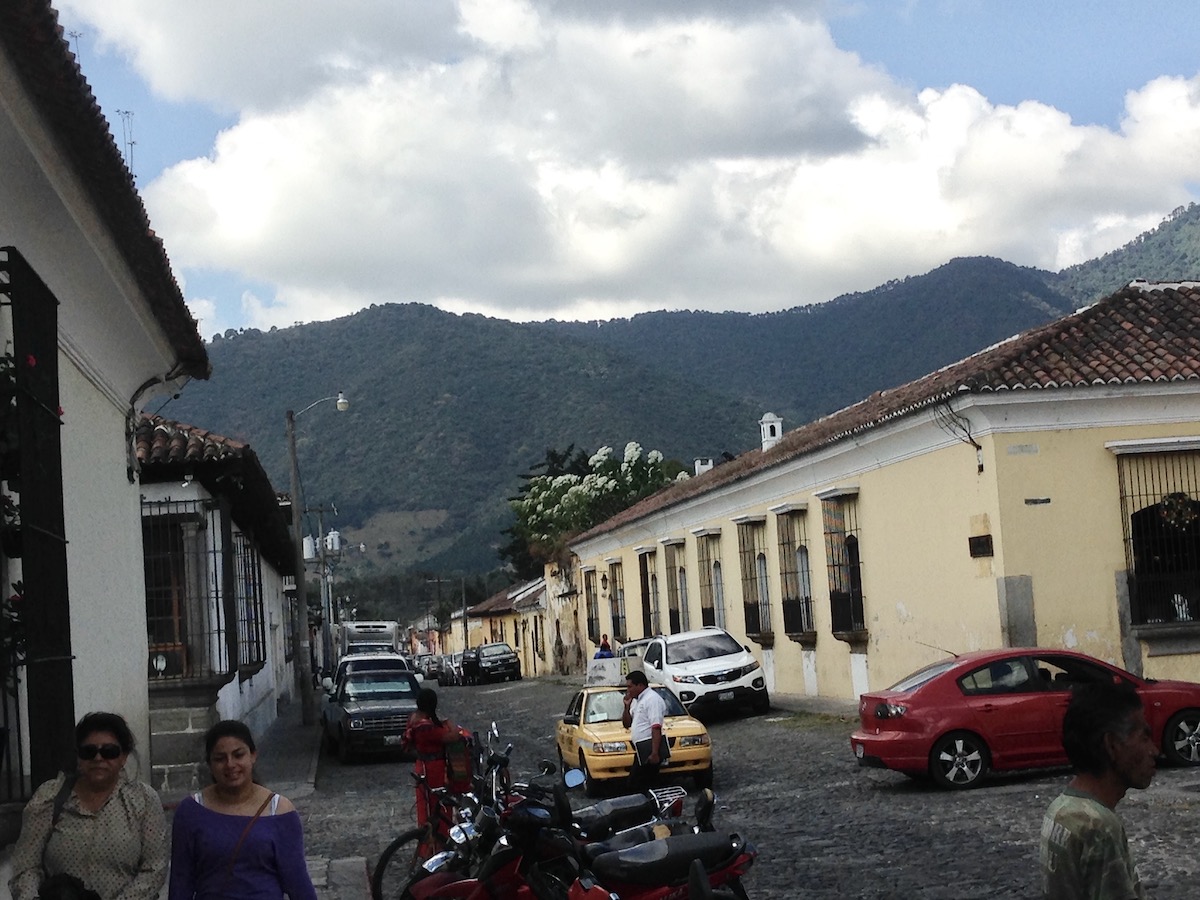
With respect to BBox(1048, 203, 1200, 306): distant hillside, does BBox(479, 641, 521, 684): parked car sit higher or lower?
lower

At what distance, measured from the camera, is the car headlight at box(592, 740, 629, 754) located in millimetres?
16438

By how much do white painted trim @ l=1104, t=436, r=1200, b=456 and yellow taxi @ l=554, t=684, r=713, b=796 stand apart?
24.7ft

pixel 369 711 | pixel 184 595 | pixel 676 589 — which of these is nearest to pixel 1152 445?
pixel 369 711

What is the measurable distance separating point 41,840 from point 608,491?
58.6 m

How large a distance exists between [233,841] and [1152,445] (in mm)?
17608

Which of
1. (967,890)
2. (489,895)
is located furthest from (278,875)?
(967,890)

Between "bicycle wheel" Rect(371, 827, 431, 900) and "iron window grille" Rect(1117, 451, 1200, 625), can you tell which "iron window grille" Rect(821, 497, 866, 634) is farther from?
"bicycle wheel" Rect(371, 827, 431, 900)

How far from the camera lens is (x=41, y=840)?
16.1 ft

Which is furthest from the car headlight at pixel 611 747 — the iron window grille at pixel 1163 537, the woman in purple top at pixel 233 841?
the woman in purple top at pixel 233 841

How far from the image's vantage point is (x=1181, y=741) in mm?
14781

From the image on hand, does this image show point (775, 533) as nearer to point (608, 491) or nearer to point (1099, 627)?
point (1099, 627)

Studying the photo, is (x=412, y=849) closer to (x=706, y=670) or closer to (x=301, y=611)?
(x=706, y=670)

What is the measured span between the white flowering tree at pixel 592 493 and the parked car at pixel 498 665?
5418 millimetres

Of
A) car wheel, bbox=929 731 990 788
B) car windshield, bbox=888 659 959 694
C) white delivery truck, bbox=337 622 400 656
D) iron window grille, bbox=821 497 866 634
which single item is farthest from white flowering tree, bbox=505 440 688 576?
car wheel, bbox=929 731 990 788
